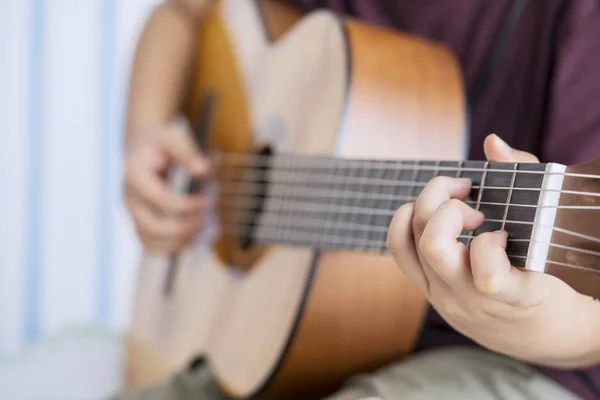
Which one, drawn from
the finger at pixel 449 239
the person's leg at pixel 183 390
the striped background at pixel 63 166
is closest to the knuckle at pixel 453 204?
the finger at pixel 449 239

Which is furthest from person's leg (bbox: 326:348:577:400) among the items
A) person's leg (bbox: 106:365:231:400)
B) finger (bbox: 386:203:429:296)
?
person's leg (bbox: 106:365:231:400)

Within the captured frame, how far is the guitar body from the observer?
0.58 m

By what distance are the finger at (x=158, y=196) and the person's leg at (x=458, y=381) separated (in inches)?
15.4

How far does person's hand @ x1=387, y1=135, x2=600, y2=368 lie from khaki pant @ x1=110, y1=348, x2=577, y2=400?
5 cm

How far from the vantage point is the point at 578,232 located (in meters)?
0.31

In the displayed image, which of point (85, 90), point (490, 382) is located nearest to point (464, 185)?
point (490, 382)

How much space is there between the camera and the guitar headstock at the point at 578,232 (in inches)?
11.8

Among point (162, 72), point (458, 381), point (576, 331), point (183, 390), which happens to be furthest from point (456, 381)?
point (162, 72)

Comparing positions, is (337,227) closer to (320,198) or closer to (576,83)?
(320,198)

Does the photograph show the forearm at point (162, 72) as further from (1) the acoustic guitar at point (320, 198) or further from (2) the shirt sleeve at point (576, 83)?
(2) the shirt sleeve at point (576, 83)

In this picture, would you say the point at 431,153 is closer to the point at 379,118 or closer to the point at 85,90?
the point at 379,118

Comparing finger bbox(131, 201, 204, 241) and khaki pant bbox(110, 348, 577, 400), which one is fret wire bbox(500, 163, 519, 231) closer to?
khaki pant bbox(110, 348, 577, 400)

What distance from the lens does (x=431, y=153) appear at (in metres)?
0.58

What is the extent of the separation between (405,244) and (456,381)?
17 cm
